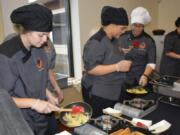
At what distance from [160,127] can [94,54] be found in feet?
2.02

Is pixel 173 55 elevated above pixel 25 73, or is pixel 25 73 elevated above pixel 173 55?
pixel 25 73

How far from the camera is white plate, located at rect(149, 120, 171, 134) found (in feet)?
3.90

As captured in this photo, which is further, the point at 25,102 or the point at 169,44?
the point at 169,44

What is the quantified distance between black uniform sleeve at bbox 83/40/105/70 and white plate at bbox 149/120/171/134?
1.80ft

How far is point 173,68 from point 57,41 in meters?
1.48

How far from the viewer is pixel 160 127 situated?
122 cm

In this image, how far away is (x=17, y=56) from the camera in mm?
1173

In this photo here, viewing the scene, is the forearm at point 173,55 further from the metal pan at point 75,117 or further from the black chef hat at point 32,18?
the black chef hat at point 32,18

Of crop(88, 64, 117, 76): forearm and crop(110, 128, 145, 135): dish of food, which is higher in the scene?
crop(88, 64, 117, 76): forearm

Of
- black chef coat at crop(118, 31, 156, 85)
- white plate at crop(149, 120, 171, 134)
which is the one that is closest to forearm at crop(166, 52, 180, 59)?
black chef coat at crop(118, 31, 156, 85)

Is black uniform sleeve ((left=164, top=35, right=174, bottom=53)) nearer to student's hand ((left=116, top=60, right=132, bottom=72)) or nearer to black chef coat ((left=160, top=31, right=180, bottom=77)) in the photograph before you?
black chef coat ((left=160, top=31, right=180, bottom=77))

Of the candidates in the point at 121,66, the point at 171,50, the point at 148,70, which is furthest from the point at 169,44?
the point at 121,66

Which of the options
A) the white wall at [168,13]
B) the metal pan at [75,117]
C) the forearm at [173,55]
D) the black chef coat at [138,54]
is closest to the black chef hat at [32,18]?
the metal pan at [75,117]

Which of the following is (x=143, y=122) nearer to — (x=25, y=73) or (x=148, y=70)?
(x=25, y=73)
